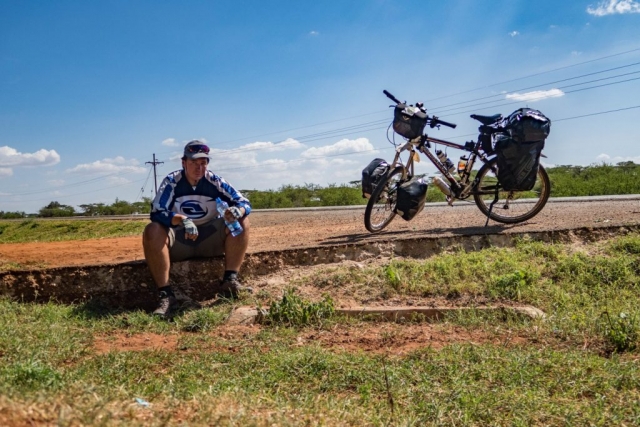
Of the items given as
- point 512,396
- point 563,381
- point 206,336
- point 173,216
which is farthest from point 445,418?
point 173,216

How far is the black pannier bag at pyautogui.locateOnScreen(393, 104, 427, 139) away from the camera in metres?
6.80

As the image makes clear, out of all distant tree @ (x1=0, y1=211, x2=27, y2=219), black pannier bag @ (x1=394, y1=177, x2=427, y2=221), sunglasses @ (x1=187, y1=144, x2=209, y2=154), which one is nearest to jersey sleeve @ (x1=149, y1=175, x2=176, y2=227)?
sunglasses @ (x1=187, y1=144, x2=209, y2=154)

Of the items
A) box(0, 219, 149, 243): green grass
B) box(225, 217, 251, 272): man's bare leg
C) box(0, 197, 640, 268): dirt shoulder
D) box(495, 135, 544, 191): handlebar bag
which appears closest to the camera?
box(225, 217, 251, 272): man's bare leg

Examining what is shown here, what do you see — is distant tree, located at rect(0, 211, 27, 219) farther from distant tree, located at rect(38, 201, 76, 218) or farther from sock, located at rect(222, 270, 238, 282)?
sock, located at rect(222, 270, 238, 282)

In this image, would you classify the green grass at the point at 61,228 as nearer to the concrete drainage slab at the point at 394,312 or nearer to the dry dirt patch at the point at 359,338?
the concrete drainage slab at the point at 394,312

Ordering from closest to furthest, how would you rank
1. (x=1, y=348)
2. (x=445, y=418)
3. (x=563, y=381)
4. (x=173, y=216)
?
(x=445, y=418) < (x=563, y=381) < (x=1, y=348) < (x=173, y=216)

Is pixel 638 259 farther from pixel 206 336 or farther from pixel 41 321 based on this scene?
pixel 41 321

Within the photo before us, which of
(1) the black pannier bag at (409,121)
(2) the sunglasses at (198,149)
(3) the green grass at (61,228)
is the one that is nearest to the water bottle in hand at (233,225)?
(2) the sunglasses at (198,149)

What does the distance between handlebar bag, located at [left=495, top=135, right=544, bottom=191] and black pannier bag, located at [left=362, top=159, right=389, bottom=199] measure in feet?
4.40

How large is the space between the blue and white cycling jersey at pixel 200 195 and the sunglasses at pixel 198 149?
9.0 inches

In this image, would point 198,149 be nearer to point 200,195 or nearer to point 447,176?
point 200,195

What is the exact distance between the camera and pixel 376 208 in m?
6.89

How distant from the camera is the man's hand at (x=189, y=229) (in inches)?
202

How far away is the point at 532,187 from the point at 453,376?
13.4ft
